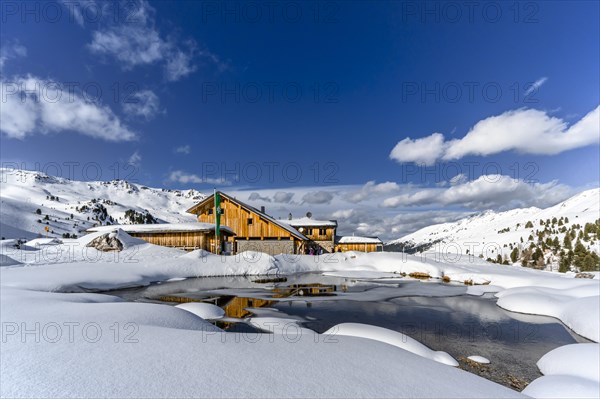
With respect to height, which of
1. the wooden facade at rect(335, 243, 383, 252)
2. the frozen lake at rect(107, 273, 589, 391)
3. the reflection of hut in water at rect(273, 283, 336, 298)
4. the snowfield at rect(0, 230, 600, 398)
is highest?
the snowfield at rect(0, 230, 600, 398)

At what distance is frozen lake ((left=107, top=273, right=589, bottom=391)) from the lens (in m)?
7.54

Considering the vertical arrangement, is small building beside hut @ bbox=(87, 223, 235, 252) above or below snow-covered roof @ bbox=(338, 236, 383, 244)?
above

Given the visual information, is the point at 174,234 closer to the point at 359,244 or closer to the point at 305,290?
the point at 305,290

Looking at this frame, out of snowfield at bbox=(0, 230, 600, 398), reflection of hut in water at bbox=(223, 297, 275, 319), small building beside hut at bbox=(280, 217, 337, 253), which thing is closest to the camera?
snowfield at bbox=(0, 230, 600, 398)

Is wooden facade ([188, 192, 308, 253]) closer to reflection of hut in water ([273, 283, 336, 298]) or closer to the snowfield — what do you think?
reflection of hut in water ([273, 283, 336, 298])

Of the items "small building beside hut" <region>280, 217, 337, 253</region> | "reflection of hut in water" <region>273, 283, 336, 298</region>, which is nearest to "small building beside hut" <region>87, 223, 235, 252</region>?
"reflection of hut in water" <region>273, 283, 336, 298</region>

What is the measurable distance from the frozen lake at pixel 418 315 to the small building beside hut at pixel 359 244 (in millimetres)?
28413

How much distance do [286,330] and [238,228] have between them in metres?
30.2

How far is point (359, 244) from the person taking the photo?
154ft

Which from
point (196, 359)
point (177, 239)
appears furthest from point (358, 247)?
point (196, 359)

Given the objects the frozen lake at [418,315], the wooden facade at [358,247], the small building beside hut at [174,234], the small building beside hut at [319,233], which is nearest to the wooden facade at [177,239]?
the small building beside hut at [174,234]

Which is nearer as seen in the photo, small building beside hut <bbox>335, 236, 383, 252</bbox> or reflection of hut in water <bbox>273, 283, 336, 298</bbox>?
reflection of hut in water <bbox>273, 283, 336, 298</bbox>

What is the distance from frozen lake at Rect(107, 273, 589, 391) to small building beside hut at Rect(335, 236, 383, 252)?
28.4 m

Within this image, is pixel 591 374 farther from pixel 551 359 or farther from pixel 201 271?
pixel 201 271
